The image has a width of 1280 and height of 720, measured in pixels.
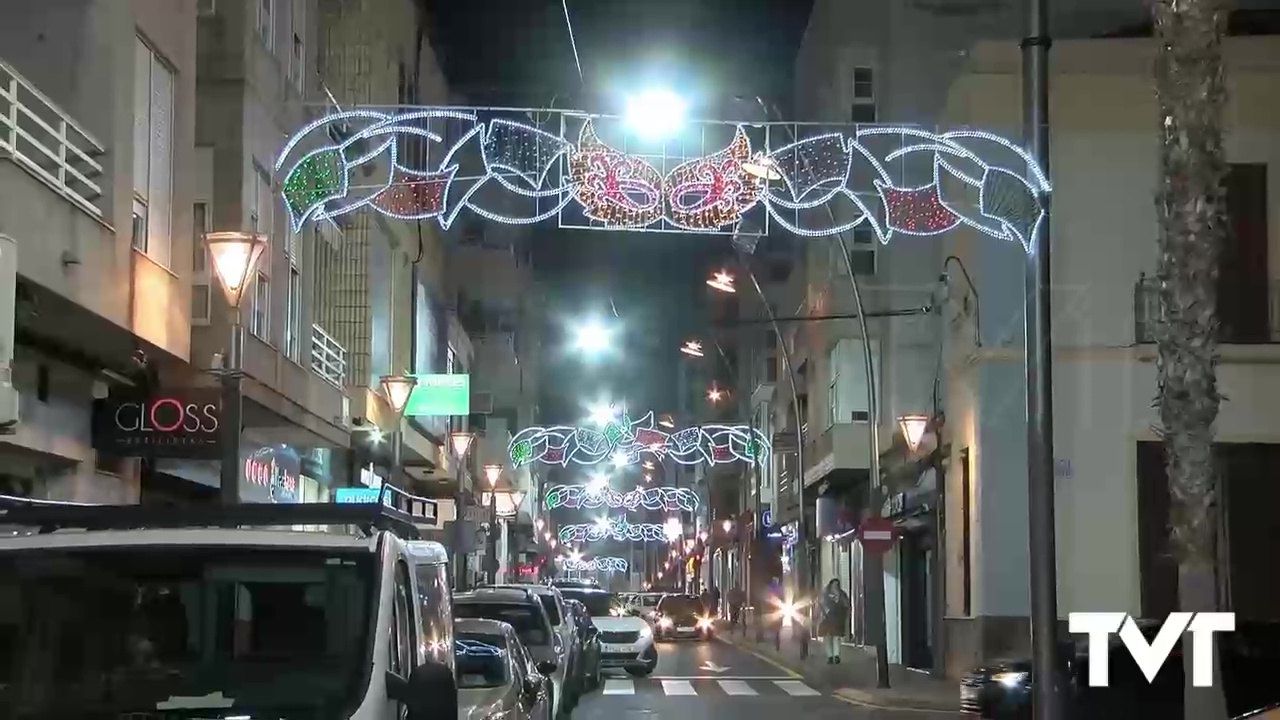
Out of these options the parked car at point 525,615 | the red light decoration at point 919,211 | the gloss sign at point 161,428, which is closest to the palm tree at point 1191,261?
the red light decoration at point 919,211

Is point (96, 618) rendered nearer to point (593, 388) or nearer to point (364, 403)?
point (364, 403)

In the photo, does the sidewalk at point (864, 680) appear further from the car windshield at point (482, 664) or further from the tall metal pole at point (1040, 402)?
the car windshield at point (482, 664)

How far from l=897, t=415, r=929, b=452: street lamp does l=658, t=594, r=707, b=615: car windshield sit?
2262cm

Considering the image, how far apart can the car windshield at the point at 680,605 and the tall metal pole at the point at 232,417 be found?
130 feet

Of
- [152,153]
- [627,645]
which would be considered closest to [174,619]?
[152,153]

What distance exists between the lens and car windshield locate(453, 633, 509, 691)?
11898 millimetres

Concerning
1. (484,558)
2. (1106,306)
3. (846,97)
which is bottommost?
(484,558)

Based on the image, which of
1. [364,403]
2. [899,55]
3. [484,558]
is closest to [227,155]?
[364,403]

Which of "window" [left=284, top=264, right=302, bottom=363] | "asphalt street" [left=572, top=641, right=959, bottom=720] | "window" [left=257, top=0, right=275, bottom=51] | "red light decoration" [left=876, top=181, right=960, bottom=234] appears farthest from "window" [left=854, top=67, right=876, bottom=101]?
"red light decoration" [left=876, top=181, right=960, bottom=234]

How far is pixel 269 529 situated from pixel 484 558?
56060mm

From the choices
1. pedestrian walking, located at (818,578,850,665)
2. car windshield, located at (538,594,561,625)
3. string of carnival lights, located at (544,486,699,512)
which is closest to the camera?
car windshield, located at (538,594,561,625)

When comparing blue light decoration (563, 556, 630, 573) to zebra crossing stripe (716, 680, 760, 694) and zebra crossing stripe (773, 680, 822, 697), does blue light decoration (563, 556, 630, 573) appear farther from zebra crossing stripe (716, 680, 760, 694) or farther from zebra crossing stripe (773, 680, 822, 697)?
zebra crossing stripe (716, 680, 760, 694)

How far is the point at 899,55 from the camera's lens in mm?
39125

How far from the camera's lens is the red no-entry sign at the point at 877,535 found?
2873 centimetres
